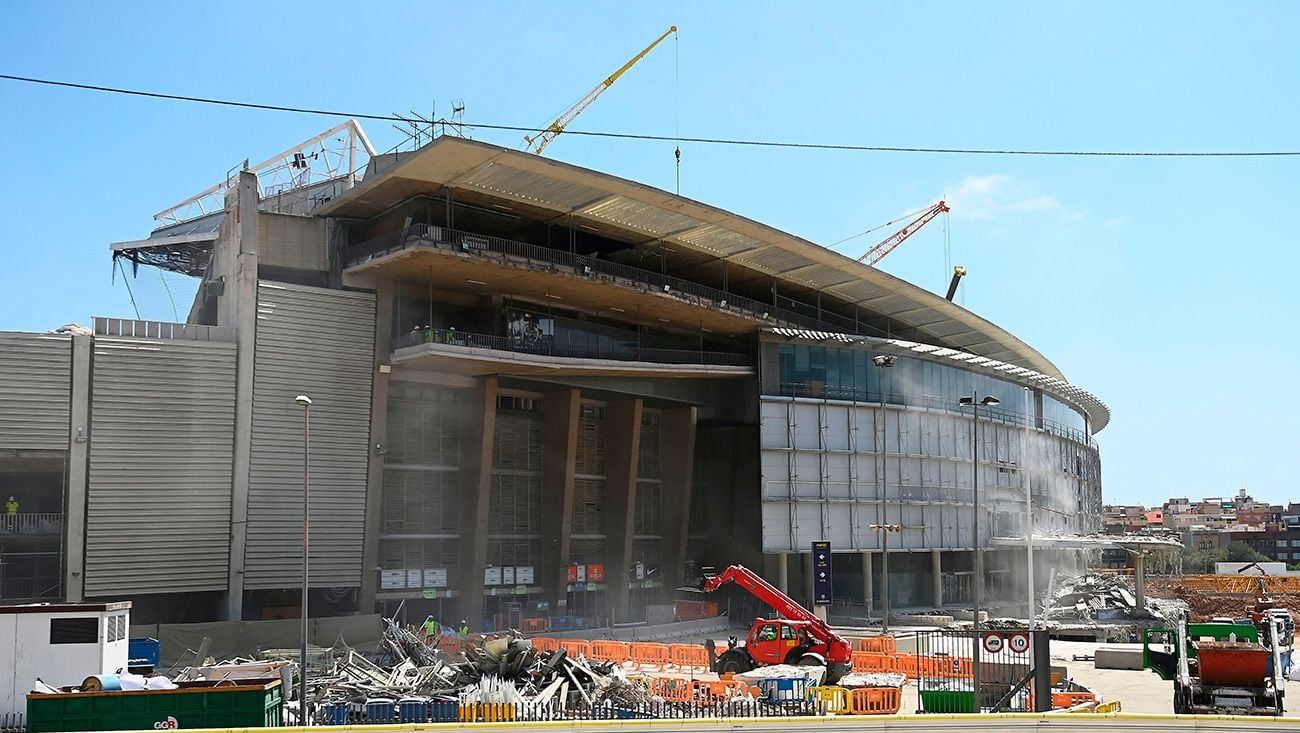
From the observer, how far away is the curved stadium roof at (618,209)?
45.4 meters

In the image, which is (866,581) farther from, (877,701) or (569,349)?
(877,701)

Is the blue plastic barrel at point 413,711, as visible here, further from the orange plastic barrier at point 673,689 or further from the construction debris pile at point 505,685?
the orange plastic barrier at point 673,689

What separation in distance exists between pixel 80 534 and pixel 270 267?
1321 centimetres

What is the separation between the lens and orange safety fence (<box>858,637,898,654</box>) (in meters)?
39.0

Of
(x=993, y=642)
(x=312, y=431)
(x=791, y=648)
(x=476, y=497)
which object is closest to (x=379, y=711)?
(x=791, y=648)

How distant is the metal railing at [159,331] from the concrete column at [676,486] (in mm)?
26345

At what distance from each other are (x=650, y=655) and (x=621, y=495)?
22.1 m

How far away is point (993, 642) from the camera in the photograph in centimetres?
2572

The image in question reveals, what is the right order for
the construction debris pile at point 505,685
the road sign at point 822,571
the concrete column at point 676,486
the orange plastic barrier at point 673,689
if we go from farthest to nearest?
1. the concrete column at point 676,486
2. the road sign at point 822,571
3. the orange plastic barrier at point 673,689
4. the construction debris pile at point 505,685

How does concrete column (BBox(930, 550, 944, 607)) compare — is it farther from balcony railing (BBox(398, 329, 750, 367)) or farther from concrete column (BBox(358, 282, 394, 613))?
concrete column (BBox(358, 282, 394, 613))

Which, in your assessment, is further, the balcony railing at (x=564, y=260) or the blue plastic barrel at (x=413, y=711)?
the balcony railing at (x=564, y=260)

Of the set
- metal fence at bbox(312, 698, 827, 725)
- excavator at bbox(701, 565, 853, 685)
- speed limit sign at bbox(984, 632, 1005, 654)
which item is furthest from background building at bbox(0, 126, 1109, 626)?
speed limit sign at bbox(984, 632, 1005, 654)

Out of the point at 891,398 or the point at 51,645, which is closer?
the point at 51,645

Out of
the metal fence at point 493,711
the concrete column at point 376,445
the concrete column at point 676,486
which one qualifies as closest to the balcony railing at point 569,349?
the concrete column at point 376,445
